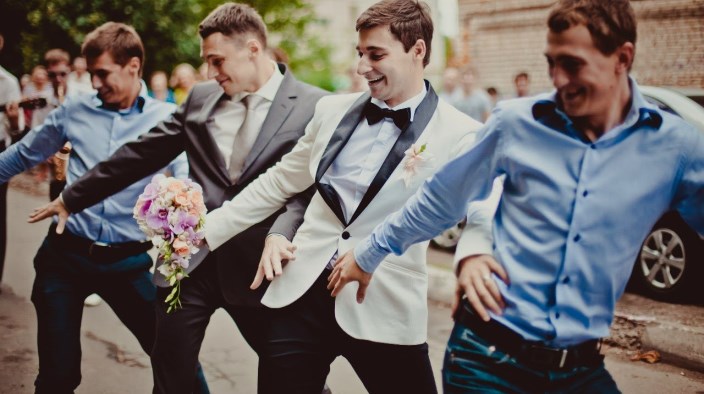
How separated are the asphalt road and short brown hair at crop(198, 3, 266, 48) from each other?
2.45 m

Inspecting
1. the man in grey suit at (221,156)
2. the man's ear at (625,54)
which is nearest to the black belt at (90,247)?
the man in grey suit at (221,156)

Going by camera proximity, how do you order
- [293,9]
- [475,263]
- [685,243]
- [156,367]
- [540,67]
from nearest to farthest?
[475,263], [156,367], [685,243], [540,67], [293,9]

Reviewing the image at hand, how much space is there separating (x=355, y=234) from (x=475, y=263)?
0.77m

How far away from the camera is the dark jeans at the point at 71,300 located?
3.61 m

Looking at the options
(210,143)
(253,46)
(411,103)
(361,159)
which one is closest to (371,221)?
(361,159)

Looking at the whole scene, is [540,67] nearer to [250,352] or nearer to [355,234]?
[250,352]

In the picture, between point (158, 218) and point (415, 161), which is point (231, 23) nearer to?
point (158, 218)

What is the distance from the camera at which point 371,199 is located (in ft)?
9.17

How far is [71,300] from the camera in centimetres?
371

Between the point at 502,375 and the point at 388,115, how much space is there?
1.15 m

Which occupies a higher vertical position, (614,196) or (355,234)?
(614,196)

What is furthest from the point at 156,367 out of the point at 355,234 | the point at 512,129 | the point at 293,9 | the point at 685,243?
the point at 293,9

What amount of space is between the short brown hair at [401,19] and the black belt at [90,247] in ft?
5.88

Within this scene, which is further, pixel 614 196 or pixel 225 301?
pixel 225 301
